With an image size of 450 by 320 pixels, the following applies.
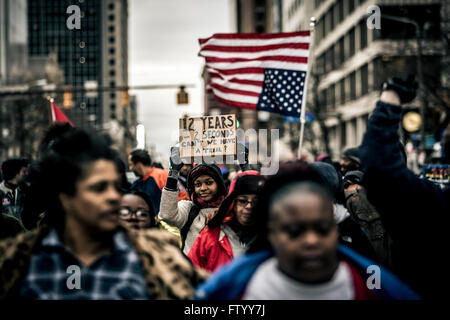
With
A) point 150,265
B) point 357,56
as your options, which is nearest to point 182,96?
point 150,265

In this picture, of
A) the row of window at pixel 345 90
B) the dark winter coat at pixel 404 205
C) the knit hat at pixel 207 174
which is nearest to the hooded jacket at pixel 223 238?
the knit hat at pixel 207 174

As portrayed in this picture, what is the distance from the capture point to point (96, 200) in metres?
2.54

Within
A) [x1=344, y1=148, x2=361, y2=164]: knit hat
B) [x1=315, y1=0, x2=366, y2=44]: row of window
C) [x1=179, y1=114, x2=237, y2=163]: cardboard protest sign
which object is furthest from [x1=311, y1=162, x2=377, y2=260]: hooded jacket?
[x1=315, y1=0, x2=366, y2=44]: row of window

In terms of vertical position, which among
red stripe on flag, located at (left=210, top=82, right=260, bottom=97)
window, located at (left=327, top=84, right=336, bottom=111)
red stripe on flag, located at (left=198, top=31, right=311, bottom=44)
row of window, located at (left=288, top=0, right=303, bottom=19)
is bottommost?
red stripe on flag, located at (left=210, top=82, right=260, bottom=97)

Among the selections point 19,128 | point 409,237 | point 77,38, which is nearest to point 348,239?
point 409,237

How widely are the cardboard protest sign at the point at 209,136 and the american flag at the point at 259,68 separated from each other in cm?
176

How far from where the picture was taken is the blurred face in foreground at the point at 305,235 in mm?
2357

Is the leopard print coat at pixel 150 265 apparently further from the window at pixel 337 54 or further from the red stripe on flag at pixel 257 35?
the window at pixel 337 54

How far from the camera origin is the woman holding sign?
210 inches

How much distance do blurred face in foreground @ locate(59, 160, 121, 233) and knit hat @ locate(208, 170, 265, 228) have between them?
195 cm

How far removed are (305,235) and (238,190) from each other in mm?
2144

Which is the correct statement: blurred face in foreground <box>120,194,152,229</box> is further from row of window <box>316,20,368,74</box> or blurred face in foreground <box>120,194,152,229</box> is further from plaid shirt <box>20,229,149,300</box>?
row of window <box>316,20,368,74</box>

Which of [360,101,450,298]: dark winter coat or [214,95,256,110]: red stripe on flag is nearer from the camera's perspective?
[360,101,450,298]: dark winter coat

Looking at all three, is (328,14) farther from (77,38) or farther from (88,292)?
(77,38)
